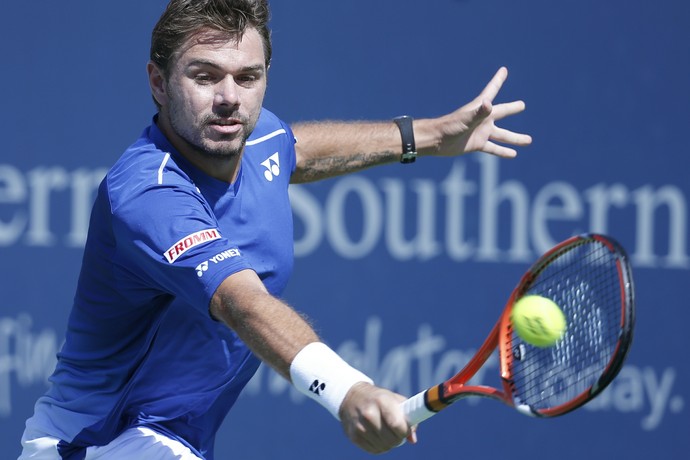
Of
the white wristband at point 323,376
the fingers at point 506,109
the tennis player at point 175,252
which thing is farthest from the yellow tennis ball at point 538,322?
the fingers at point 506,109

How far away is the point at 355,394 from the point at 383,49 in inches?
129

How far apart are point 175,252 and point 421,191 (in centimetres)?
287

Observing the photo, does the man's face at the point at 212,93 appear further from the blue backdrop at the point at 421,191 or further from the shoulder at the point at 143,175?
the blue backdrop at the point at 421,191

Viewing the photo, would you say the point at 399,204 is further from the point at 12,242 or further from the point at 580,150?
the point at 12,242

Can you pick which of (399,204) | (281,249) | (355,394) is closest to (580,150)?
(399,204)

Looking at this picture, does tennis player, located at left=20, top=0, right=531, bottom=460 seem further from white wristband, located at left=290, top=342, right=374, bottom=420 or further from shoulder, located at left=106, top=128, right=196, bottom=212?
white wristband, located at left=290, top=342, right=374, bottom=420

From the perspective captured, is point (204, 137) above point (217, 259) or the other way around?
above

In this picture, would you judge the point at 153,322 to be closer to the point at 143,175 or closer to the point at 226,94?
the point at 143,175

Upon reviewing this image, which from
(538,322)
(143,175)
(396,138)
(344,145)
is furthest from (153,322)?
(396,138)

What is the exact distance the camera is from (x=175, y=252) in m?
2.88

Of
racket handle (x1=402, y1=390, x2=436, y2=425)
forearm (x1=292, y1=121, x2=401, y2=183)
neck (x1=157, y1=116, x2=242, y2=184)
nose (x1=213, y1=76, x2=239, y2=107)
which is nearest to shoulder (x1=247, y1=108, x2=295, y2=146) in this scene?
forearm (x1=292, y1=121, x2=401, y2=183)

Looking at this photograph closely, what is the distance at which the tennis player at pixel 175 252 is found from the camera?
2.99 m

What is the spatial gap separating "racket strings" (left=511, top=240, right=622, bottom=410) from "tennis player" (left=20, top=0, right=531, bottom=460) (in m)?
0.83

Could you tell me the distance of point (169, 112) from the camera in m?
3.32
